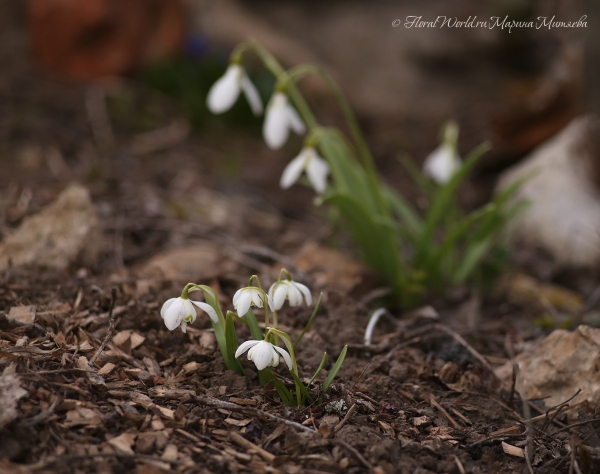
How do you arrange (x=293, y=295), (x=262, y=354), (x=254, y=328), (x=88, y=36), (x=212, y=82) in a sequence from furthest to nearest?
(x=88, y=36) → (x=212, y=82) → (x=254, y=328) → (x=293, y=295) → (x=262, y=354)

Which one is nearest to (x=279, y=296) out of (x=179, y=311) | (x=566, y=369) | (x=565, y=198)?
(x=179, y=311)

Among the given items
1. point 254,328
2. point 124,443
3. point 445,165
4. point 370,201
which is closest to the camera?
point 124,443

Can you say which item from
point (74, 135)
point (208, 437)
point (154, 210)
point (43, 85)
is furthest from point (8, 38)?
point (208, 437)

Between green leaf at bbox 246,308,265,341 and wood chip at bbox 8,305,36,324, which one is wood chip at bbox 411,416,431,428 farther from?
wood chip at bbox 8,305,36,324

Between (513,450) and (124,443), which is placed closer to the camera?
(124,443)

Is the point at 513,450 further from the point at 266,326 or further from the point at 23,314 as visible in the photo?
the point at 23,314

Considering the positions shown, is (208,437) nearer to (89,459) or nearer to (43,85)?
(89,459)

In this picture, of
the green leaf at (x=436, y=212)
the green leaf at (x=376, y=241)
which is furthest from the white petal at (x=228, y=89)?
the green leaf at (x=436, y=212)

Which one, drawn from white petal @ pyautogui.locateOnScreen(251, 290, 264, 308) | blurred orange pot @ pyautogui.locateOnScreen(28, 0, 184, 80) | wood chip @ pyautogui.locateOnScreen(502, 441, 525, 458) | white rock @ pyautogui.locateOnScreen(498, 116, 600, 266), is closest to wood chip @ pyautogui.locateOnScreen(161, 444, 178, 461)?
white petal @ pyautogui.locateOnScreen(251, 290, 264, 308)

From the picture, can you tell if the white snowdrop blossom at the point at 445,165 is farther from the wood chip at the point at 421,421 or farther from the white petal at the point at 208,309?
the white petal at the point at 208,309
